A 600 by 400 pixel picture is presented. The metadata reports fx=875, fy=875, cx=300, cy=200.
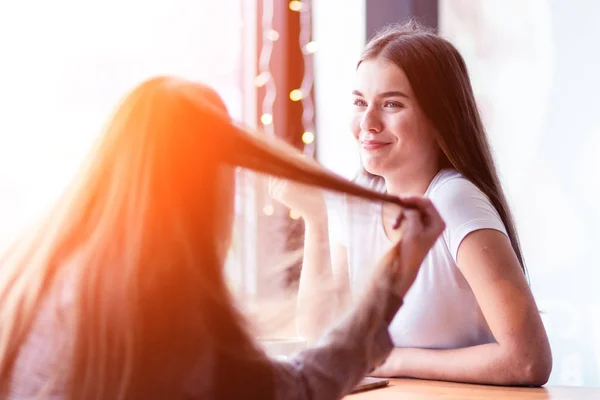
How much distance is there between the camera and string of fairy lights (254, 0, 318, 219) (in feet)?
8.91

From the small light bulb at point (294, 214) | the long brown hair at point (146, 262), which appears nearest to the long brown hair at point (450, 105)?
A: the small light bulb at point (294, 214)

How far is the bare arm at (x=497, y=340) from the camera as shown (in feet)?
4.56

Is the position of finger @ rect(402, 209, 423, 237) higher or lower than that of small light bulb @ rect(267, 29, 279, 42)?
lower

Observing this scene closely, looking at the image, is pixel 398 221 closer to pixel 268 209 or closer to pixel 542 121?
pixel 268 209

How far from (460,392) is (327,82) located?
1.69 metres

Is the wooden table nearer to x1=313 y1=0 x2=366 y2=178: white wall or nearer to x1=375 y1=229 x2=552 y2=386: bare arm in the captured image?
x1=375 y1=229 x2=552 y2=386: bare arm

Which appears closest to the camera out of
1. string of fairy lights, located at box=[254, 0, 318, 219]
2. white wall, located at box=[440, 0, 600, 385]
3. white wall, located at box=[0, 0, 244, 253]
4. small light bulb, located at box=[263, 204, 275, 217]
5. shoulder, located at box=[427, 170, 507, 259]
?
small light bulb, located at box=[263, 204, 275, 217]

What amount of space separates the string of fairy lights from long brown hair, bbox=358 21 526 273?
1.02m

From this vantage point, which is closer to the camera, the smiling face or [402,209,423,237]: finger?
[402,209,423,237]: finger

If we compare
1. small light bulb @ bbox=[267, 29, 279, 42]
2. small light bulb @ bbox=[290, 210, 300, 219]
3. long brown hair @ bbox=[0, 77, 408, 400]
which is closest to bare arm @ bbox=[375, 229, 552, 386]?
small light bulb @ bbox=[290, 210, 300, 219]

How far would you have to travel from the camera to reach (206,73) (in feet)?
8.04

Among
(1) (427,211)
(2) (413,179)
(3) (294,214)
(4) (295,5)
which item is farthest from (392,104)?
(4) (295,5)

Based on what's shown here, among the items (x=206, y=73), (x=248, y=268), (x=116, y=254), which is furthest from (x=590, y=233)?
(x=116, y=254)

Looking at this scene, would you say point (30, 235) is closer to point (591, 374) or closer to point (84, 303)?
point (84, 303)
